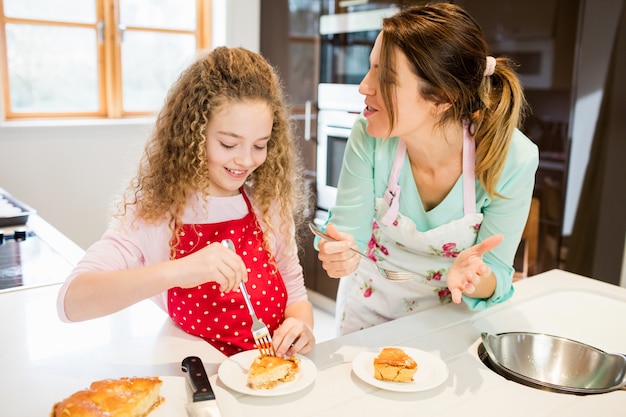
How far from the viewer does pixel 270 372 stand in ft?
2.94

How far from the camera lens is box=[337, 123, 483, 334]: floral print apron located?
1.29m

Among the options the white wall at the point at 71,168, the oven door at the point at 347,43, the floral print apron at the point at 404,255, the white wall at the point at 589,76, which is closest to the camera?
the floral print apron at the point at 404,255

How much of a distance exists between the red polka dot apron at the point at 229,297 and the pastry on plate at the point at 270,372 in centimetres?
27

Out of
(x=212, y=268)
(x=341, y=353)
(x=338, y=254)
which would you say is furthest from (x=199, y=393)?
(x=338, y=254)

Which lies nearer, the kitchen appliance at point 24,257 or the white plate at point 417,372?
the white plate at point 417,372

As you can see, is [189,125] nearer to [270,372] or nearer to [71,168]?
[270,372]

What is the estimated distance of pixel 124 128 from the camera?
3.15m

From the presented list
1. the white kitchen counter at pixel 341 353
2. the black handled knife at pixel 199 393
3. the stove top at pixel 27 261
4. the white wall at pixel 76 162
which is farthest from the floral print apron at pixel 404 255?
the white wall at pixel 76 162

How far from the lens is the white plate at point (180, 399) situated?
80 centimetres

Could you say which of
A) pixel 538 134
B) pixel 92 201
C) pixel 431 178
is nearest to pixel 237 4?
pixel 92 201

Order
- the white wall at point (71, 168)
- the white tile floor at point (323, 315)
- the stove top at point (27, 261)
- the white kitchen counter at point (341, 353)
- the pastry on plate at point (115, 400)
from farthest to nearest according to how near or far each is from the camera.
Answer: the white tile floor at point (323, 315)
the white wall at point (71, 168)
the stove top at point (27, 261)
the white kitchen counter at point (341, 353)
the pastry on plate at point (115, 400)

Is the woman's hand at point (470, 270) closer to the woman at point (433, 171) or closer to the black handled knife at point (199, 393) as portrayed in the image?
the woman at point (433, 171)

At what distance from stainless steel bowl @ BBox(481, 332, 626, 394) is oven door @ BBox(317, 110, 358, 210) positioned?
182 centimetres

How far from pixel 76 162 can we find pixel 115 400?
247cm
